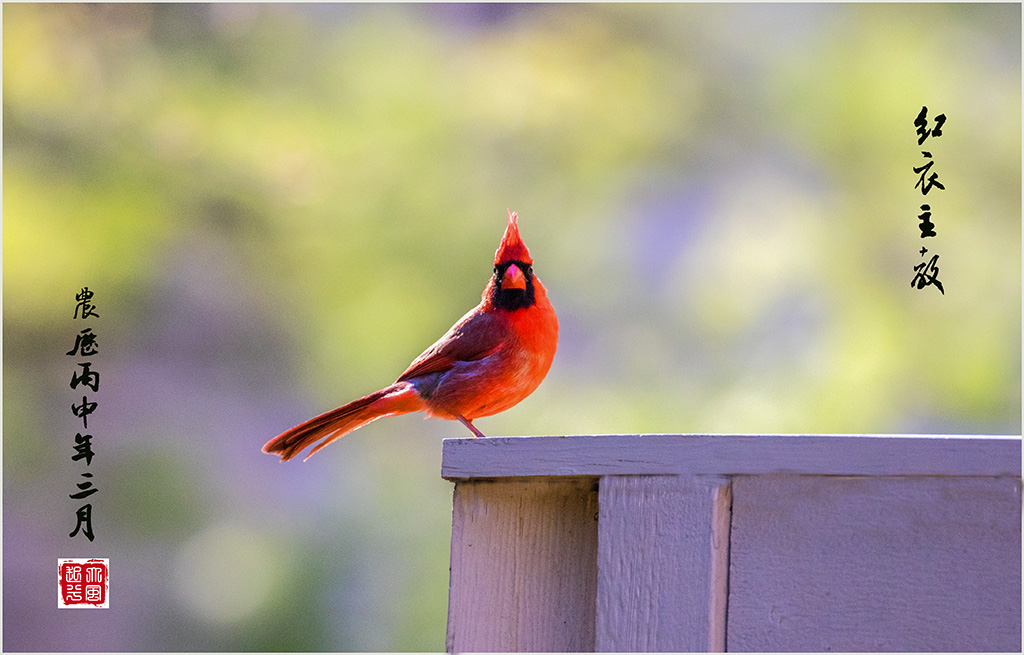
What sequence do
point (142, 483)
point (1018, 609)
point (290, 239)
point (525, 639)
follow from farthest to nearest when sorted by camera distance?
point (290, 239)
point (142, 483)
point (525, 639)
point (1018, 609)

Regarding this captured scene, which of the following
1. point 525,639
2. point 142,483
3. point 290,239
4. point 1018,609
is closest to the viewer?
point 1018,609

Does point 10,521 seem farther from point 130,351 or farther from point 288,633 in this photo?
point 288,633

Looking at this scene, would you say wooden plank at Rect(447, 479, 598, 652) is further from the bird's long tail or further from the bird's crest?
the bird's crest

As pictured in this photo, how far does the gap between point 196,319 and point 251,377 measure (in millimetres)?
443

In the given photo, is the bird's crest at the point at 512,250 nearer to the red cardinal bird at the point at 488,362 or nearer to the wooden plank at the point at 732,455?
the red cardinal bird at the point at 488,362

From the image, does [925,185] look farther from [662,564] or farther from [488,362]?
[662,564]

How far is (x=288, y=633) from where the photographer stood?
18.5ft

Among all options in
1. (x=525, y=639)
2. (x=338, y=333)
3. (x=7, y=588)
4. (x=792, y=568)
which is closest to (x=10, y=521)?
(x=7, y=588)

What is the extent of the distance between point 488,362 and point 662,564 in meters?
0.88

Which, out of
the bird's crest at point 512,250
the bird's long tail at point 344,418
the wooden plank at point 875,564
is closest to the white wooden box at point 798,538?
the wooden plank at point 875,564

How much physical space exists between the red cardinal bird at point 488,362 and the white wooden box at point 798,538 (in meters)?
0.69

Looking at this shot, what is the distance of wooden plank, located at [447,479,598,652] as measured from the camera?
1788 millimetres

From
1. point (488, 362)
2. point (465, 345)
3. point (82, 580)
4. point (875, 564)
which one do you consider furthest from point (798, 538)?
point (82, 580)

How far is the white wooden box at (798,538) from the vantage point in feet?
5.10
